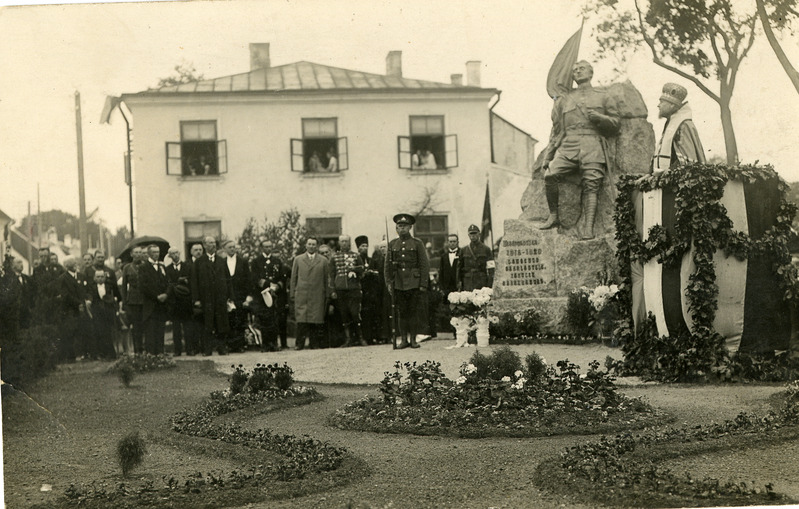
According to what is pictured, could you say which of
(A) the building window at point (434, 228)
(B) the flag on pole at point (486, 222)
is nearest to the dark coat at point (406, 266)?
(B) the flag on pole at point (486, 222)

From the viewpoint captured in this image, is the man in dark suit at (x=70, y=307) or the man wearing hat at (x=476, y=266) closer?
the man in dark suit at (x=70, y=307)

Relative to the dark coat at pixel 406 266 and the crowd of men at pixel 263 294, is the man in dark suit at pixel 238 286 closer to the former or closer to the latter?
the crowd of men at pixel 263 294

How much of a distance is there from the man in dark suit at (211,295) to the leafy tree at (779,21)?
6.78 meters

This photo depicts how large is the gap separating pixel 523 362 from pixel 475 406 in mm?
1359

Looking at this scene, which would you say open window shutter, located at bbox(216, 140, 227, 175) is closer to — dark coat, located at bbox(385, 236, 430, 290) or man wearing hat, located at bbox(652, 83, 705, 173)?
dark coat, located at bbox(385, 236, 430, 290)

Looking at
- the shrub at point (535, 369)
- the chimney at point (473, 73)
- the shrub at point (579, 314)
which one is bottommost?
the shrub at point (535, 369)

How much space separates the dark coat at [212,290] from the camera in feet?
35.5

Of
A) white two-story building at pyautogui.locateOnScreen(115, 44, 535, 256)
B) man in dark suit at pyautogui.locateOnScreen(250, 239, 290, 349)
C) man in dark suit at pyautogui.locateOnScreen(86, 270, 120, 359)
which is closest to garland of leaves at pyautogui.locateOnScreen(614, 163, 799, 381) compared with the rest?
white two-story building at pyautogui.locateOnScreen(115, 44, 535, 256)

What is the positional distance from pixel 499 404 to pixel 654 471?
1.49 meters

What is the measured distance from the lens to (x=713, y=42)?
30.3 feet

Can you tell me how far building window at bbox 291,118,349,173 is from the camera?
1168 cm

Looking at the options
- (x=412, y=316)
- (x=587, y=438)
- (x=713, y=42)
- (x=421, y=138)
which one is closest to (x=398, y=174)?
(x=421, y=138)

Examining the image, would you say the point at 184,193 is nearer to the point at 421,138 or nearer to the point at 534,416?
the point at 421,138

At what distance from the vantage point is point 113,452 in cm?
696
